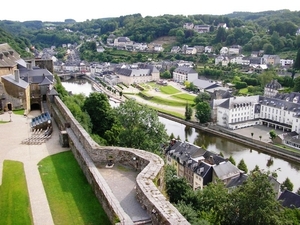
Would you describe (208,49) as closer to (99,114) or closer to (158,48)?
(158,48)

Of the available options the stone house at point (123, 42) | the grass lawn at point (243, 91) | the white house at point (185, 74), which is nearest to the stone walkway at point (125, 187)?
the grass lawn at point (243, 91)

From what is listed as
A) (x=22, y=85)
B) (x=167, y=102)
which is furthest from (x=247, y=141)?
(x=22, y=85)

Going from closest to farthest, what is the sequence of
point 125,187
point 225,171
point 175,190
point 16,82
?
point 125,187 → point 175,190 → point 16,82 → point 225,171

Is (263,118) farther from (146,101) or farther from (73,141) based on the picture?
(73,141)

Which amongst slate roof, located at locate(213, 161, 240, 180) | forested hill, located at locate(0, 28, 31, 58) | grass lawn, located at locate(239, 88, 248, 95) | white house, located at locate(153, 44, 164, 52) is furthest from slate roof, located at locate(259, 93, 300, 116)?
white house, located at locate(153, 44, 164, 52)

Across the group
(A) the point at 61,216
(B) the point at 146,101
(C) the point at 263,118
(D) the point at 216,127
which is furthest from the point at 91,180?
(B) the point at 146,101

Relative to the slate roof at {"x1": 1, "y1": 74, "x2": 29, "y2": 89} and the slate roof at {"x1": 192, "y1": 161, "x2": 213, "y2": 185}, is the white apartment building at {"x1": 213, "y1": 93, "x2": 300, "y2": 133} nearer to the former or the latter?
the slate roof at {"x1": 192, "y1": 161, "x2": 213, "y2": 185}

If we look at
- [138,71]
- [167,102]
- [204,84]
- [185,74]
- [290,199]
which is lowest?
[290,199]
